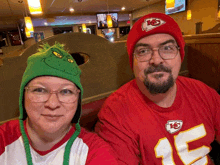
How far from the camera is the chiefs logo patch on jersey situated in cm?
104

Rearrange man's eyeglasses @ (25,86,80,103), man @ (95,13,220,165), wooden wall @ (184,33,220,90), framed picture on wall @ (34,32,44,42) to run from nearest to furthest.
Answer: man's eyeglasses @ (25,86,80,103) < man @ (95,13,220,165) < wooden wall @ (184,33,220,90) < framed picture on wall @ (34,32,44,42)

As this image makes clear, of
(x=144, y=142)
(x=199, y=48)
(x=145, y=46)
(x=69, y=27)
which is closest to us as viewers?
(x=144, y=142)

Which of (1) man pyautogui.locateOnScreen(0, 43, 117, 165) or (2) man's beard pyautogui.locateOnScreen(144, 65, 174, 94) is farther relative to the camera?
(2) man's beard pyautogui.locateOnScreen(144, 65, 174, 94)

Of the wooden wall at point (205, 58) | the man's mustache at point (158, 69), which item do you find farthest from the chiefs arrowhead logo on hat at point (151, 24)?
the wooden wall at point (205, 58)

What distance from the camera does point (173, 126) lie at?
3.43 ft

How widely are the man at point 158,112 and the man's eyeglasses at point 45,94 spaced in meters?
0.33

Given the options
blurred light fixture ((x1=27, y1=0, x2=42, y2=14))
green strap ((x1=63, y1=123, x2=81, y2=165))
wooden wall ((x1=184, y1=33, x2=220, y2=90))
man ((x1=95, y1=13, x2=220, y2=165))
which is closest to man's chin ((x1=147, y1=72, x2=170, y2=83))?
man ((x1=95, y1=13, x2=220, y2=165))

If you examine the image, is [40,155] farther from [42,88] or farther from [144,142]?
[144,142]

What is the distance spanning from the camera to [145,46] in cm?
108

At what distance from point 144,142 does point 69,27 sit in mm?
13103

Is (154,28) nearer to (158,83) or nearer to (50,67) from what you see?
(158,83)

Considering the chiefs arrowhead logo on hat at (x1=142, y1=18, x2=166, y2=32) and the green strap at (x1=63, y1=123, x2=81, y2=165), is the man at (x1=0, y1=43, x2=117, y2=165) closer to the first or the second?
the green strap at (x1=63, y1=123, x2=81, y2=165)

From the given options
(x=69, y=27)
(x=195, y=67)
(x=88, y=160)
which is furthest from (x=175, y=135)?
(x=69, y=27)

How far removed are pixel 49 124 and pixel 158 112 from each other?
0.74 metres
